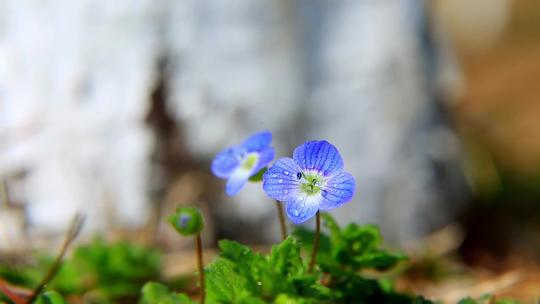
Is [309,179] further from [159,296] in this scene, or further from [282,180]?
[159,296]

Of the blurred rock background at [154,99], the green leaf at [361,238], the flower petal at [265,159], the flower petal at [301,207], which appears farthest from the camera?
the blurred rock background at [154,99]

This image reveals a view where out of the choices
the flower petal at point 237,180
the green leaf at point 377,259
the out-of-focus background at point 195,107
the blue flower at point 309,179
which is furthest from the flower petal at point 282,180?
the out-of-focus background at point 195,107

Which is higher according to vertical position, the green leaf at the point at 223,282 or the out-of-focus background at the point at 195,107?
the out-of-focus background at the point at 195,107

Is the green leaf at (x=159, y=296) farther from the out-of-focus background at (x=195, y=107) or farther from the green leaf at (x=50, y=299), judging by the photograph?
the out-of-focus background at (x=195, y=107)

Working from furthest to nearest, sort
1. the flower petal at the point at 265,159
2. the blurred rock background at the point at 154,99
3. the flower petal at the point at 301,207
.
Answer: the blurred rock background at the point at 154,99, the flower petal at the point at 265,159, the flower petal at the point at 301,207

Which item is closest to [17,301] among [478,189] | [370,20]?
[370,20]

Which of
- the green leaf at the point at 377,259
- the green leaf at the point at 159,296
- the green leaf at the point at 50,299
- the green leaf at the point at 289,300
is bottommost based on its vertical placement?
the green leaf at the point at 289,300

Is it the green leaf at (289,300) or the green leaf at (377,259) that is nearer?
the green leaf at (289,300)

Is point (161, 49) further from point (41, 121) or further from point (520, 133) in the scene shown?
point (520, 133)

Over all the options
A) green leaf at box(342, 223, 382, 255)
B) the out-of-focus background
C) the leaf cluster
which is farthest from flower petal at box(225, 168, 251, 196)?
the out-of-focus background
